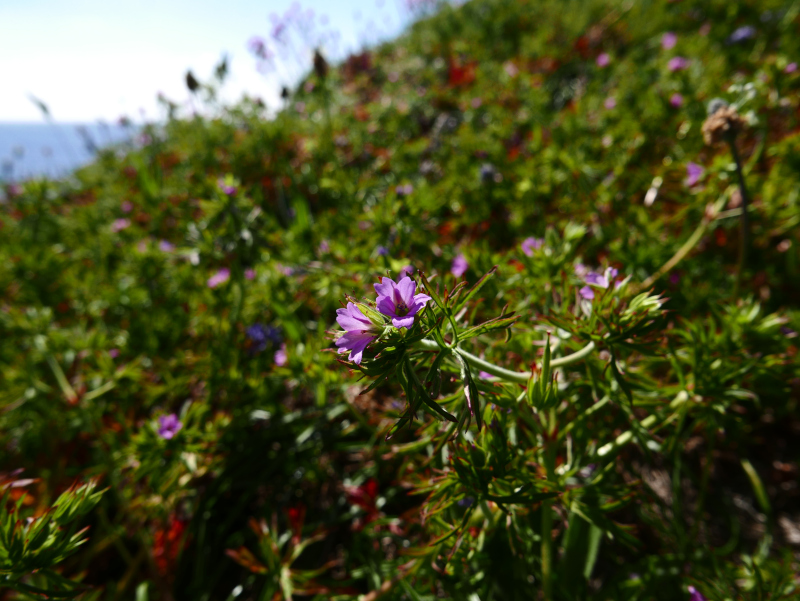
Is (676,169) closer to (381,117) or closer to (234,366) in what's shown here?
Result: (234,366)

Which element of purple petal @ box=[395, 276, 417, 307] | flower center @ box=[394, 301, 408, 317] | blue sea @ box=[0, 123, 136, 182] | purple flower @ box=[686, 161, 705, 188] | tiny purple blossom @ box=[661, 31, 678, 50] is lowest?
purple flower @ box=[686, 161, 705, 188]

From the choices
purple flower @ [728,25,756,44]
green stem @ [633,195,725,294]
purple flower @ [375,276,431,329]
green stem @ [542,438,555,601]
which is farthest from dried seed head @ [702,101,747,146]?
purple flower @ [728,25,756,44]

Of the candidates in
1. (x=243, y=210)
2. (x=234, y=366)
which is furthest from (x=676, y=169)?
(x=234, y=366)

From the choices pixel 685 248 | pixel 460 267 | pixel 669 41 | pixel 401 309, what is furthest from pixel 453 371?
pixel 669 41

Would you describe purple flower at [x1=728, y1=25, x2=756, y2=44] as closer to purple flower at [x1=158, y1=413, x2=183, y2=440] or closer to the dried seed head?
the dried seed head

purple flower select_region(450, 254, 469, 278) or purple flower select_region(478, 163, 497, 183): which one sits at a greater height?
purple flower select_region(478, 163, 497, 183)

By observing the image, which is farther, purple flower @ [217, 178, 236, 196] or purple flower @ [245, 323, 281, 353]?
purple flower @ [245, 323, 281, 353]

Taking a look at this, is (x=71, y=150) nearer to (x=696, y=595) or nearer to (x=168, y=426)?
(x=168, y=426)
